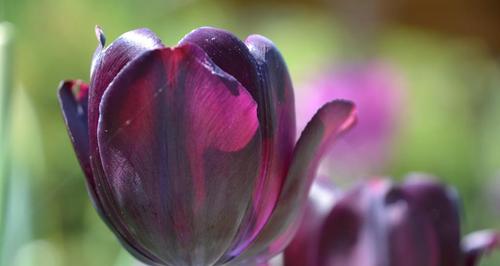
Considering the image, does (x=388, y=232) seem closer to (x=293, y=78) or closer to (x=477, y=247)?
(x=477, y=247)

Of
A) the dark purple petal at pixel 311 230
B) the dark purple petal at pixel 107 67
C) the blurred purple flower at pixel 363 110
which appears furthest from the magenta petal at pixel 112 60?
the blurred purple flower at pixel 363 110

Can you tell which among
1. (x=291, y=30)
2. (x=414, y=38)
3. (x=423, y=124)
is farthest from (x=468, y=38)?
(x=423, y=124)

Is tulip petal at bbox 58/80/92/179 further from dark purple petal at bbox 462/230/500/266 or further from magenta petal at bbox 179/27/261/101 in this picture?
dark purple petal at bbox 462/230/500/266

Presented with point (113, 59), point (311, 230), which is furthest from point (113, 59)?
point (311, 230)

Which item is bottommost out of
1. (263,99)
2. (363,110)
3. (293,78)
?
(293,78)

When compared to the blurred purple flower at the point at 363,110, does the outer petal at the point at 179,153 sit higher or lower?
higher

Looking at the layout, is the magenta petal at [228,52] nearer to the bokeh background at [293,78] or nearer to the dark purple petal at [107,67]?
the dark purple petal at [107,67]

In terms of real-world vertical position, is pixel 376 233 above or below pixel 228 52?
below
